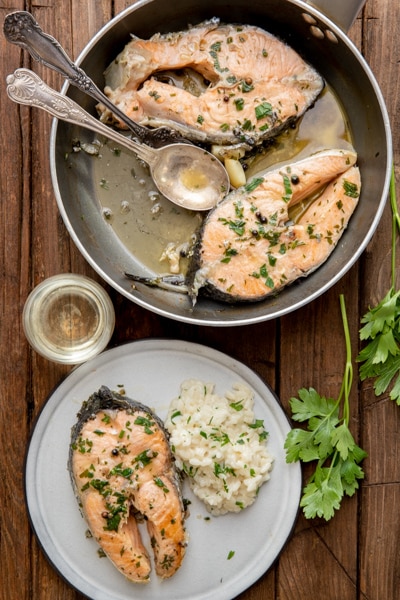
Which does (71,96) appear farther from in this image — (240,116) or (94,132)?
(240,116)

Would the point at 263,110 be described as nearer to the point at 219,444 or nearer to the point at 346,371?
the point at 346,371

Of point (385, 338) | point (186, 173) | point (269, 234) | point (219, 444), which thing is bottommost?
point (219, 444)

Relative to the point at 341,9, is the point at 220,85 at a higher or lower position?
lower

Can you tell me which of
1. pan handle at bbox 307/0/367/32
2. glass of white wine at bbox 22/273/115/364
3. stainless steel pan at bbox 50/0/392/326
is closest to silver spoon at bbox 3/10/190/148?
stainless steel pan at bbox 50/0/392/326

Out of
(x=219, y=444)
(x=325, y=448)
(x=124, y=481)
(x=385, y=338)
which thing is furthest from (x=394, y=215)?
(x=124, y=481)

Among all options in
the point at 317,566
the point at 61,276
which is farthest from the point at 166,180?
the point at 317,566

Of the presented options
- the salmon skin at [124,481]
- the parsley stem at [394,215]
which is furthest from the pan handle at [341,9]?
the salmon skin at [124,481]

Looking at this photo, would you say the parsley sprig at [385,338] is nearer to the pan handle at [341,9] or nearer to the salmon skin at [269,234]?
the salmon skin at [269,234]
